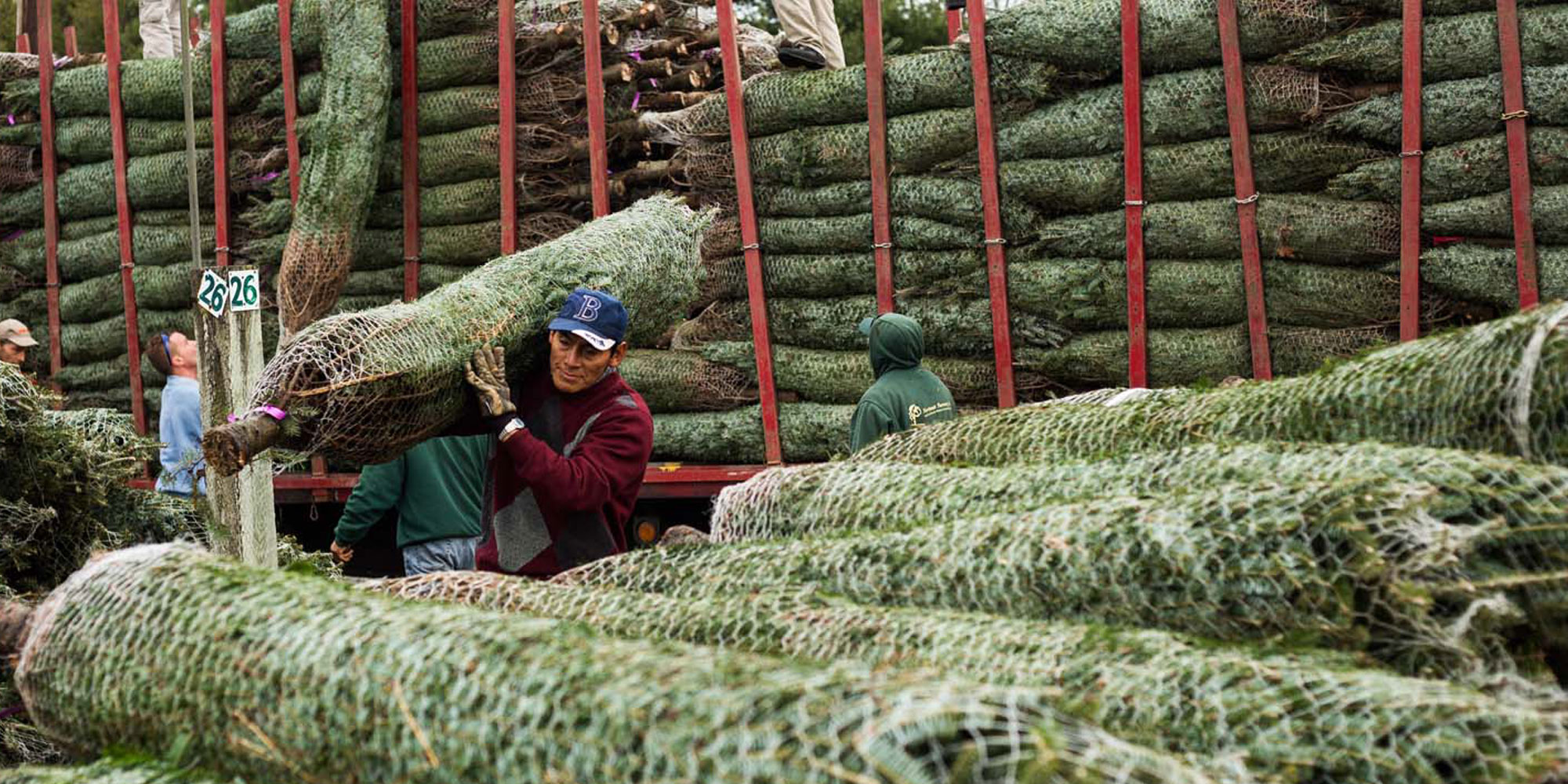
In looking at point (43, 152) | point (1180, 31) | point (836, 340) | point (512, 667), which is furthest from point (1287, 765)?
point (43, 152)

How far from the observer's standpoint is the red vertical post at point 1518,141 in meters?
5.57

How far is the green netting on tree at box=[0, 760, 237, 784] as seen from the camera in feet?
7.24

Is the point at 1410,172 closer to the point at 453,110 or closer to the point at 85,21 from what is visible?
the point at 453,110

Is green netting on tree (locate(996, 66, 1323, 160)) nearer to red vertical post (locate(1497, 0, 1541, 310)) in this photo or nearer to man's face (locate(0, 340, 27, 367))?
red vertical post (locate(1497, 0, 1541, 310))

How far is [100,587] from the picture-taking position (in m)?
2.48

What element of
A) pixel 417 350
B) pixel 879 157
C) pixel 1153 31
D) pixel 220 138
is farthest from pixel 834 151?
pixel 220 138

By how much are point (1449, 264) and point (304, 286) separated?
5.77 metres

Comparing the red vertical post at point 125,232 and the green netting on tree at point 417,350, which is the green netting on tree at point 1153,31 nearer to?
the green netting on tree at point 417,350

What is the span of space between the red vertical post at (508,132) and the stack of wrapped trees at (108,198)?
5.58 feet

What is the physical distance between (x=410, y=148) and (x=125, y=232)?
2.39 meters

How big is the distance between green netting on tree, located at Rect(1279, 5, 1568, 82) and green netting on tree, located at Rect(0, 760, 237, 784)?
519 centimetres

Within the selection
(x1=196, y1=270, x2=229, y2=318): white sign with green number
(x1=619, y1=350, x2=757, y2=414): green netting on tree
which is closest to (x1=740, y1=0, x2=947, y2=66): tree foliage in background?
(x1=619, y1=350, x2=757, y2=414): green netting on tree

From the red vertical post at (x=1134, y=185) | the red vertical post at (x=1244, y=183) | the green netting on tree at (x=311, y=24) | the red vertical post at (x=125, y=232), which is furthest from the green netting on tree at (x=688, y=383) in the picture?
the red vertical post at (x=125, y=232)

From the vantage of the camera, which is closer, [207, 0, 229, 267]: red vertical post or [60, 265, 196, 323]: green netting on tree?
[207, 0, 229, 267]: red vertical post
